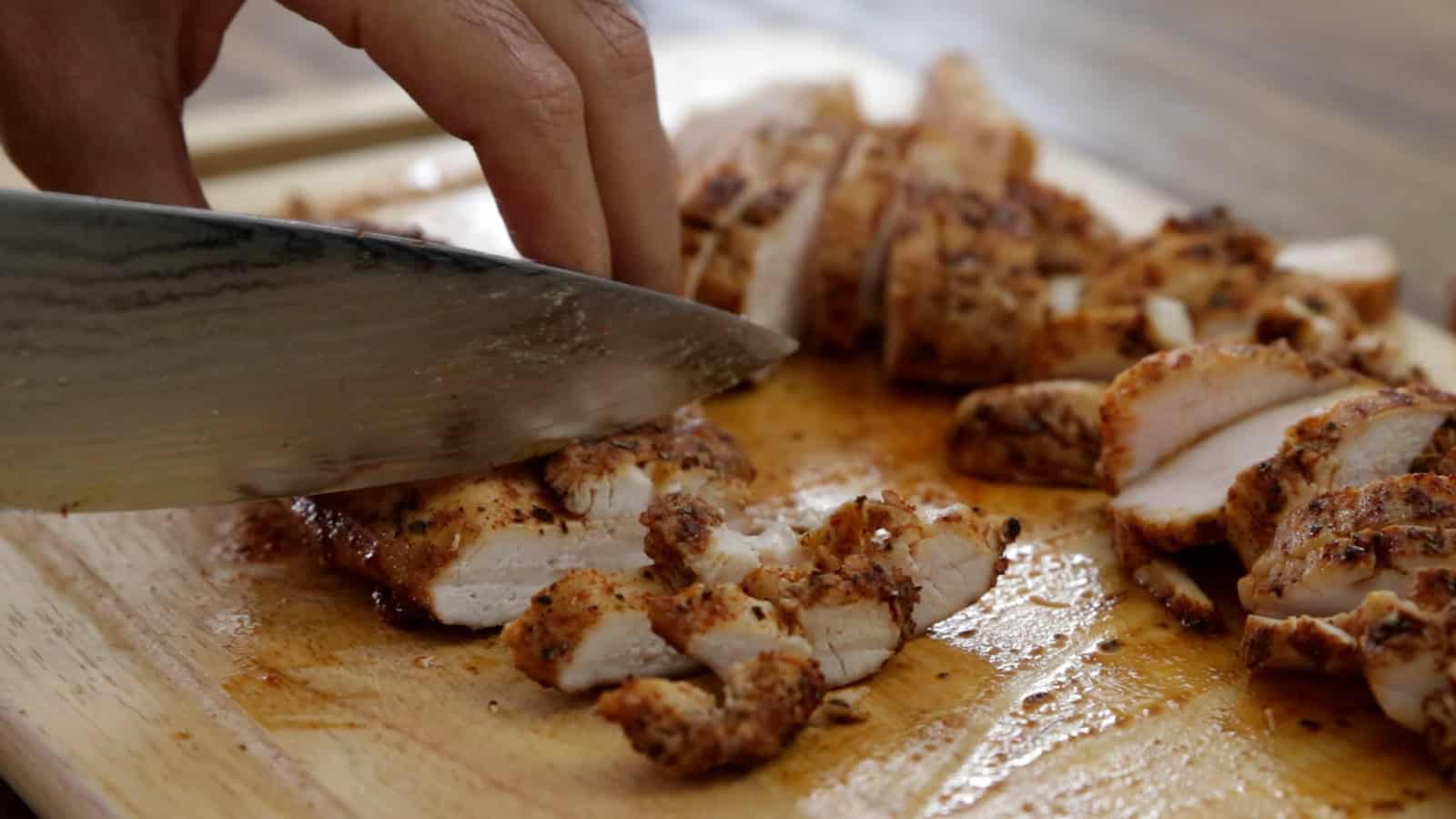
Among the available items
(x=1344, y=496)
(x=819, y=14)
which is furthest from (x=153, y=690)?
(x=819, y=14)

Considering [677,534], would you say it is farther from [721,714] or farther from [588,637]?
[721,714]

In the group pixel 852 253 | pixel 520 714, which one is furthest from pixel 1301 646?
pixel 852 253

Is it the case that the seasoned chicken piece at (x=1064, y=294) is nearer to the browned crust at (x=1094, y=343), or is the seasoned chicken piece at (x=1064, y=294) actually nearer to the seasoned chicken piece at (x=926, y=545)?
the browned crust at (x=1094, y=343)

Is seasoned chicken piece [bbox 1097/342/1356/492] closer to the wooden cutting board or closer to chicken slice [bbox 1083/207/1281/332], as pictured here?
the wooden cutting board

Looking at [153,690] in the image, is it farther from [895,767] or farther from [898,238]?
[898,238]

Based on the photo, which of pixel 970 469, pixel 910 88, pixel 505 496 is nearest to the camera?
pixel 505 496

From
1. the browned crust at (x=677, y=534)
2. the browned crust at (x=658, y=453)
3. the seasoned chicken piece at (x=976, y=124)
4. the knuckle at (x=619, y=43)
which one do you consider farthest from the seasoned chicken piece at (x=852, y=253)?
the browned crust at (x=677, y=534)

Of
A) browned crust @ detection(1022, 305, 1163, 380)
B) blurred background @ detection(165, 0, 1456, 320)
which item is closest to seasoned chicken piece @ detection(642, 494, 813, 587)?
browned crust @ detection(1022, 305, 1163, 380)
